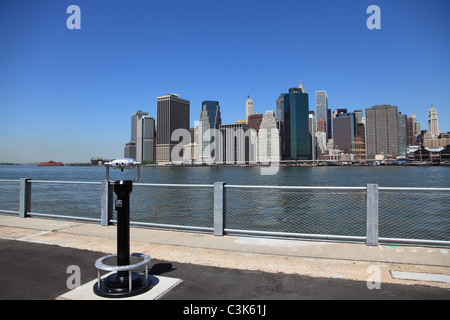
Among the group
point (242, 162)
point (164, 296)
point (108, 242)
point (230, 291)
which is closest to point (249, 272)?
point (230, 291)

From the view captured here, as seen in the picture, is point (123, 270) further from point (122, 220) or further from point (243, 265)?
point (243, 265)

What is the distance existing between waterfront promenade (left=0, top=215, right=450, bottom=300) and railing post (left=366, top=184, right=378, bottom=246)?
0.18 meters

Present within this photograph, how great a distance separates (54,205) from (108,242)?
21186 millimetres

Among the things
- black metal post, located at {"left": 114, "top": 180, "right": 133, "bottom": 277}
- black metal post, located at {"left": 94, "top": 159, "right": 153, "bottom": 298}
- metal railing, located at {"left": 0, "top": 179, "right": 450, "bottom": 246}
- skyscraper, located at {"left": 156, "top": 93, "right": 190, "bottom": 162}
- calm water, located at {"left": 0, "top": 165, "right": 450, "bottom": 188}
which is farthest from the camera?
skyscraper, located at {"left": 156, "top": 93, "right": 190, "bottom": 162}

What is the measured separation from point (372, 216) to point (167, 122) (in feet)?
552

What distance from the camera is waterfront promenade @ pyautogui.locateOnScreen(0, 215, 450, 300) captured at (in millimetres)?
3975

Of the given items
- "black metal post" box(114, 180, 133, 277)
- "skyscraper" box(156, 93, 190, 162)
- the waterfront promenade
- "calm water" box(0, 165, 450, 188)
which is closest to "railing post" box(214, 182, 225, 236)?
the waterfront promenade

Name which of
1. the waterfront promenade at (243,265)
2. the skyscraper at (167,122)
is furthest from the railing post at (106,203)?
the skyscraper at (167,122)

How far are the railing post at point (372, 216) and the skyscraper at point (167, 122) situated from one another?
164120 mm

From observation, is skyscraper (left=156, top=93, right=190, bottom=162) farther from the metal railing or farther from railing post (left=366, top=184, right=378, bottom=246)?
railing post (left=366, top=184, right=378, bottom=246)

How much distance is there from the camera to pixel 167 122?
169500 mm

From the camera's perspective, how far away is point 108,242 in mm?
6613
